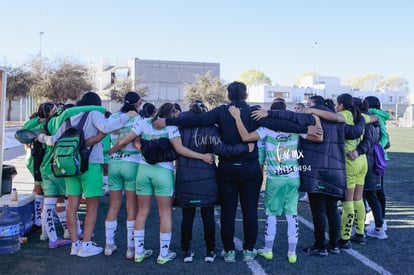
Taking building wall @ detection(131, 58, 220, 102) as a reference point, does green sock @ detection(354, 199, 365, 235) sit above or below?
below

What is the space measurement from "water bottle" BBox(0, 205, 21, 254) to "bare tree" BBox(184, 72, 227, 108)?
4674 centimetres

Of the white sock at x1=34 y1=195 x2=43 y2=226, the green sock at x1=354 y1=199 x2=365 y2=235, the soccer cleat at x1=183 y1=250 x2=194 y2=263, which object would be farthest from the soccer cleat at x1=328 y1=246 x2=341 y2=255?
the white sock at x1=34 y1=195 x2=43 y2=226

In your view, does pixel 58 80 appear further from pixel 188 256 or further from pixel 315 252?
pixel 315 252

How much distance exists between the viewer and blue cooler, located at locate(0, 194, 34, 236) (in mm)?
5547

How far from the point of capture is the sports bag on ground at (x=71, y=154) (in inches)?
186

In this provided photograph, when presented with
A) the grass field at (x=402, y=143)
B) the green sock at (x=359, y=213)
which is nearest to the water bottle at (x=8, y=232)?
the green sock at (x=359, y=213)

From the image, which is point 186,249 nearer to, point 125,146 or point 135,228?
point 135,228

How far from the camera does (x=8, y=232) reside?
14.8ft

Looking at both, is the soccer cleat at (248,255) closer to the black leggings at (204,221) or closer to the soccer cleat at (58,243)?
the black leggings at (204,221)

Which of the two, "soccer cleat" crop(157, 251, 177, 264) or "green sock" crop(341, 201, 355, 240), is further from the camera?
"green sock" crop(341, 201, 355, 240)

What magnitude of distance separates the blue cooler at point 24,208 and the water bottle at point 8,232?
839mm

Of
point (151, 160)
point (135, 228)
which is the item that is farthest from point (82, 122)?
point (135, 228)

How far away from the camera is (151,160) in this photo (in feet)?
15.1

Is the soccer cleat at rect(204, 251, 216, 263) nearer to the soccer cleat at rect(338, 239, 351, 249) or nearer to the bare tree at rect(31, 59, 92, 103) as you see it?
the soccer cleat at rect(338, 239, 351, 249)
